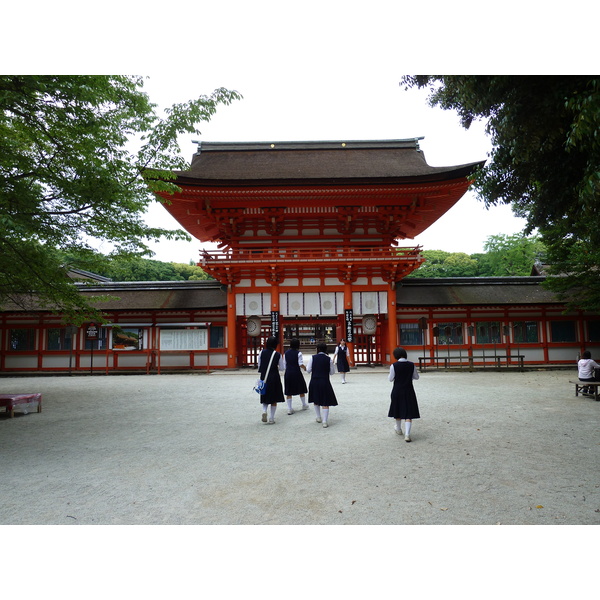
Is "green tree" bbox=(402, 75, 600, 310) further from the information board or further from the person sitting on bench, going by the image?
the information board

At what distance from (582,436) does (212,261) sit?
45.6 feet

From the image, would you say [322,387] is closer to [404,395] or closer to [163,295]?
[404,395]

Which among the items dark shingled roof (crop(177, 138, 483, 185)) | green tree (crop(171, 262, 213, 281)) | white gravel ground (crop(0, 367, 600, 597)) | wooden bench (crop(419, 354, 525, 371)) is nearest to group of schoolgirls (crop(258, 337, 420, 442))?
white gravel ground (crop(0, 367, 600, 597))

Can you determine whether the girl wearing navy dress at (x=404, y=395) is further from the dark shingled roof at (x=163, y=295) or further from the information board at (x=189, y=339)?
the dark shingled roof at (x=163, y=295)

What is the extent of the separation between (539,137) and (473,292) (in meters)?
14.7

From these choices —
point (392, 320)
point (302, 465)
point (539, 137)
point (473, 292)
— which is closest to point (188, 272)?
point (392, 320)

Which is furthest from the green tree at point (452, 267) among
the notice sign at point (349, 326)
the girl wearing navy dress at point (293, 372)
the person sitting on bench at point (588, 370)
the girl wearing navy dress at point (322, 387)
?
the girl wearing navy dress at point (322, 387)

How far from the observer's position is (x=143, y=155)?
7945 mm

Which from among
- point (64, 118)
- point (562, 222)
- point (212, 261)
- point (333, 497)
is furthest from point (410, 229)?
point (333, 497)

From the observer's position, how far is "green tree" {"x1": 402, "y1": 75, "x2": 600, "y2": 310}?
436 cm

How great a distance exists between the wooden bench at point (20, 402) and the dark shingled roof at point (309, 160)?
34.3 feet

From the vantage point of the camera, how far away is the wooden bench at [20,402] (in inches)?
315

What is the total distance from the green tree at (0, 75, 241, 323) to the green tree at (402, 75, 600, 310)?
15.1 feet

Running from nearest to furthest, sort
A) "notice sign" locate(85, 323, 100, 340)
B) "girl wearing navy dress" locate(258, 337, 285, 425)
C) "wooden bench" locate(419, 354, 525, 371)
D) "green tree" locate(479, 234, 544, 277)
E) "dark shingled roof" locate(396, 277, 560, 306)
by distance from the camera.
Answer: "girl wearing navy dress" locate(258, 337, 285, 425) → "wooden bench" locate(419, 354, 525, 371) → "notice sign" locate(85, 323, 100, 340) → "dark shingled roof" locate(396, 277, 560, 306) → "green tree" locate(479, 234, 544, 277)
